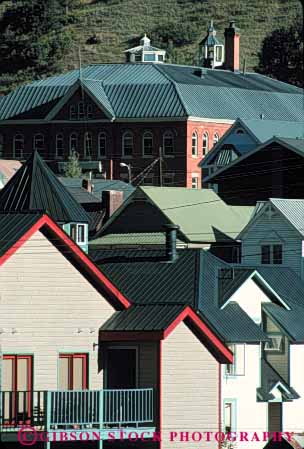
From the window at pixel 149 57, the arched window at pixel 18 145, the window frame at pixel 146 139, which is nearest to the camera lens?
the window frame at pixel 146 139

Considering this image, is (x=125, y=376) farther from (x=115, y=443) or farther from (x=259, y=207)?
(x=259, y=207)

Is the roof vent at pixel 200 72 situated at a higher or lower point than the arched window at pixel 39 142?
higher

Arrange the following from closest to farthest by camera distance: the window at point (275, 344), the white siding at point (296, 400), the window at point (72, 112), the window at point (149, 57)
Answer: the white siding at point (296, 400) → the window at point (275, 344) → the window at point (72, 112) → the window at point (149, 57)

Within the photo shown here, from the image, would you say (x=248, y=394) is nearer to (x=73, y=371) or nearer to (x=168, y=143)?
(x=73, y=371)

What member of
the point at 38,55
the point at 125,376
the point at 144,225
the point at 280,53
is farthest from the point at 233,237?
the point at 38,55

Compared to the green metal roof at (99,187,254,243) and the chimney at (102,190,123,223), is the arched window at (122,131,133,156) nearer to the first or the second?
the chimney at (102,190,123,223)

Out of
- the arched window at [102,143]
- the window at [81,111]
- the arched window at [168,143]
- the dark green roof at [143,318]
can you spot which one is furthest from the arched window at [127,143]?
the dark green roof at [143,318]

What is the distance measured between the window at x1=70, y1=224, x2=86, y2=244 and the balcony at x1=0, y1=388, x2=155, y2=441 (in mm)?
8260

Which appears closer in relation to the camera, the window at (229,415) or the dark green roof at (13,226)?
the dark green roof at (13,226)

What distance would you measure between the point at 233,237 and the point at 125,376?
29.6m

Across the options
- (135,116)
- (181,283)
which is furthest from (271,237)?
(135,116)

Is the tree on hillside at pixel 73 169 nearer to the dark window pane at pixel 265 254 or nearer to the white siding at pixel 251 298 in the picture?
the dark window pane at pixel 265 254

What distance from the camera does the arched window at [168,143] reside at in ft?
410

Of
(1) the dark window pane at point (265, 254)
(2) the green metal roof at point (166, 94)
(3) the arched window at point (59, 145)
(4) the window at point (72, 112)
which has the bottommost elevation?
(1) the dark window pane at point (265, 254)
